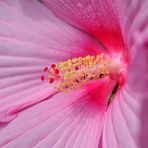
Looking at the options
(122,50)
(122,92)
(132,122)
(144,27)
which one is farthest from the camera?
(122,50)

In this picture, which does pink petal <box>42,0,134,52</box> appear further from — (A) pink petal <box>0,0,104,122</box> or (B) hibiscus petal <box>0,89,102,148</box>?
(B) hibiscus petal <box>0,89,102,148</box>

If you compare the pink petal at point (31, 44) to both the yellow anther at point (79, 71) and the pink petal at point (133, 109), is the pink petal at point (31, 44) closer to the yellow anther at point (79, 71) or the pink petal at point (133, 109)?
the yellow anther at point (79, 71)

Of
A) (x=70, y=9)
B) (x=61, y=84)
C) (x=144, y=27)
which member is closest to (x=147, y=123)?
(x=144, y=27)

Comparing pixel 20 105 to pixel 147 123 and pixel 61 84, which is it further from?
pixel 147 123

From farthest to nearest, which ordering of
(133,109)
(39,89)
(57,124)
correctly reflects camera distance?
1. (39,89)
2. (57,124)
3. (133,109)

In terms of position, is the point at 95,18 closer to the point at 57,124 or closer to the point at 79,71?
the point at 79,71

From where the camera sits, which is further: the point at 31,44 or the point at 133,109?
the point at 31,44

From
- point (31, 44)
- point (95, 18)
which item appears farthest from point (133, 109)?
point (31, 44)
